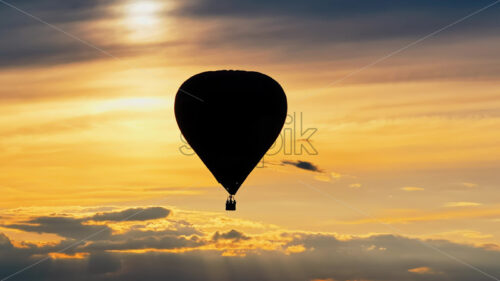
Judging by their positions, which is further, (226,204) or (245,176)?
(245,176)

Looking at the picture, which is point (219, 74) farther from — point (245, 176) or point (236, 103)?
point (245, 176)

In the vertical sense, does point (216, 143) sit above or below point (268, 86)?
below

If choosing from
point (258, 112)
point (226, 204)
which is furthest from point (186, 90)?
point (226, 204)

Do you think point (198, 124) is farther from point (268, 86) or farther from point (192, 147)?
point (268, 86)

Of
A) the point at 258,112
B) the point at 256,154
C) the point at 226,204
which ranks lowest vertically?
the point at 226,204

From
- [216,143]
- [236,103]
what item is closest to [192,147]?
[216,143]
